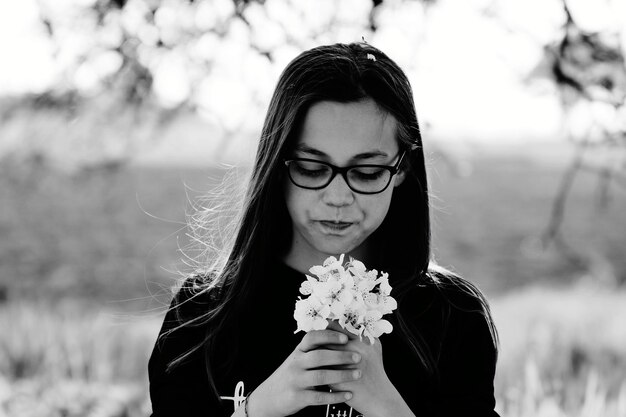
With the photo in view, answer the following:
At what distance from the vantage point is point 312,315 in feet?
6.31

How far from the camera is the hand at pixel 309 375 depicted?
1.98 metres

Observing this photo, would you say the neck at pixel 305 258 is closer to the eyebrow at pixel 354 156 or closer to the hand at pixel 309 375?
the eyebrow at pixel 354 156

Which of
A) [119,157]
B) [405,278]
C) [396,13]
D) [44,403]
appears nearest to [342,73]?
[405,278]

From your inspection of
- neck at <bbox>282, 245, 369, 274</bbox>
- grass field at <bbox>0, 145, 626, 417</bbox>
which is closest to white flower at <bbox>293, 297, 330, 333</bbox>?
neck at <bbox>282, 245, 369, 274</bbox>

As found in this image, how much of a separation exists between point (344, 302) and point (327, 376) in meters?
0.23

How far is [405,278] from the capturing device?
2.58 meters

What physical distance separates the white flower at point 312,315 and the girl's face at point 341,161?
0.41 metres

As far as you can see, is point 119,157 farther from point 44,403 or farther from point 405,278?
point 405,278

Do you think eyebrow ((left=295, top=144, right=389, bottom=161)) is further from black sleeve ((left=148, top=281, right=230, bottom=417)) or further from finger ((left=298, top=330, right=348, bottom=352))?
black sleeve ((left=148, top=281, right=230, bottom=417))

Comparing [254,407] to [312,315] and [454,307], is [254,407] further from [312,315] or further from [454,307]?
[454,307]

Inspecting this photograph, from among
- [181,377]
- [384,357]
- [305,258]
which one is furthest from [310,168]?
[181,377]

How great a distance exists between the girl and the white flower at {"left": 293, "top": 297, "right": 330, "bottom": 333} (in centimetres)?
24

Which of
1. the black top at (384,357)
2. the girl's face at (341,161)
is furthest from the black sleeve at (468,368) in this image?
the girl's face at (341,161)

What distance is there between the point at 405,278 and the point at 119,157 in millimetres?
2461
